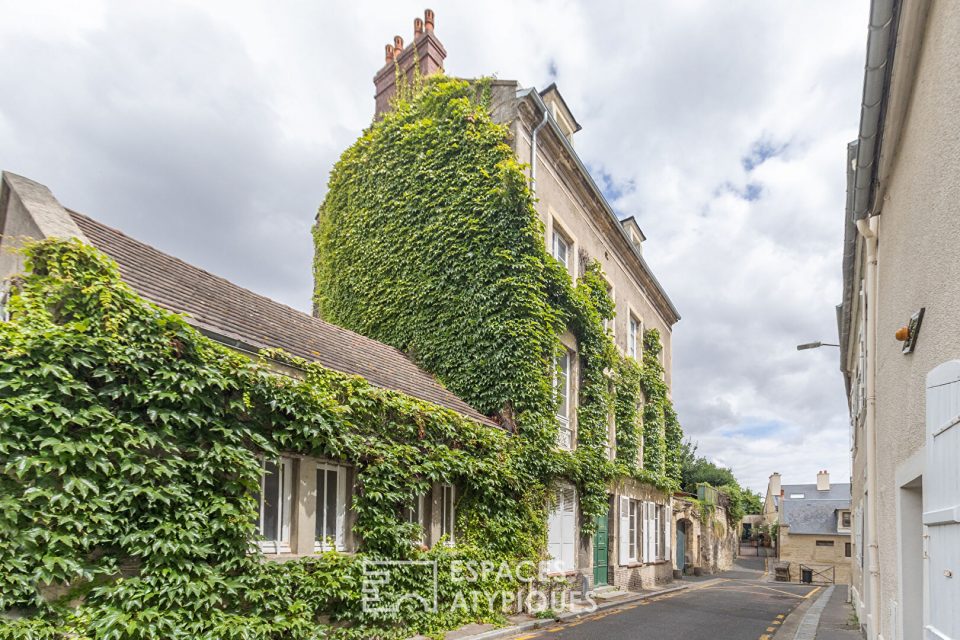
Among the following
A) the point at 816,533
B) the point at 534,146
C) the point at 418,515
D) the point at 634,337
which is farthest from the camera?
the point at 816,533

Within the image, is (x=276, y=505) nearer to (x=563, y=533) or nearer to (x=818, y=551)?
(x=563, y=533)

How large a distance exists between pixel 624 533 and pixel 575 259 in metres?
7.82

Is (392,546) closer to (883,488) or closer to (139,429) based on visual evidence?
(139,429)

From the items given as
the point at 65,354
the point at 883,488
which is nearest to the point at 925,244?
the point at 883,488

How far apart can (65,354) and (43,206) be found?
293 centimetres

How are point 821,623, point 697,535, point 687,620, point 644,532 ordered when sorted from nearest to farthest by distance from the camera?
point 687,620 < point 821,623 < point 644,532 < point 697,535

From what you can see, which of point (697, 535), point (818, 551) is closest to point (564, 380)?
point (697, 535)

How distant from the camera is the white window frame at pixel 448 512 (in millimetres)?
10836

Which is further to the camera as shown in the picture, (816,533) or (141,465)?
(816,533)

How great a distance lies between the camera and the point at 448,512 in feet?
36.2

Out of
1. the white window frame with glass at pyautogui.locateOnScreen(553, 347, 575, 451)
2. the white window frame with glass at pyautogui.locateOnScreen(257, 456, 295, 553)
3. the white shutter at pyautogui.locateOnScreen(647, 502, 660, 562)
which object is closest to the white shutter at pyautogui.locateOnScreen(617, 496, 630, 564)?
the white shutter at pyautogui.locateOnScreen(647, 502, 660, 562)

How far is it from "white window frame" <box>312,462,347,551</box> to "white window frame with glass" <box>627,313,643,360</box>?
41.9 feet

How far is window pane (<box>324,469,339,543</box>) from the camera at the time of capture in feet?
29.0

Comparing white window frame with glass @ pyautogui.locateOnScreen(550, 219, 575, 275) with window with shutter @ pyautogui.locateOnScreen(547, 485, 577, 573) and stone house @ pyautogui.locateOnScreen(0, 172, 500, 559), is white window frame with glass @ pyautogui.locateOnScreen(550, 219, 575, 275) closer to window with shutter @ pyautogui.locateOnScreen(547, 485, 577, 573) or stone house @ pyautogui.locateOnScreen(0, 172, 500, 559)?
window with shutter @ pyautogui.locateOnScreen(547, 485, 577, 573)
